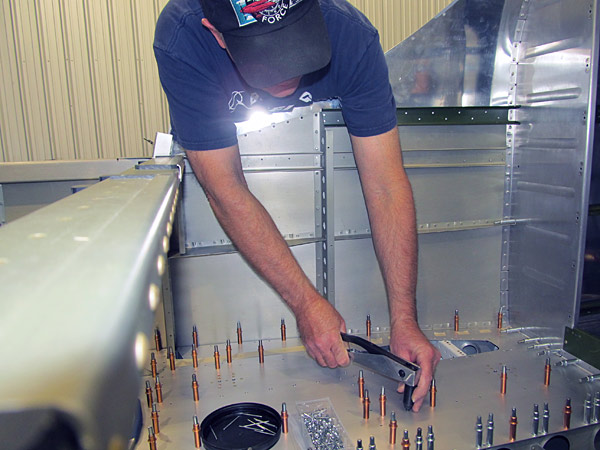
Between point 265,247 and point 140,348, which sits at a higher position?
point 140,348

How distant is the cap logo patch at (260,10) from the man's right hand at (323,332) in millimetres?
668

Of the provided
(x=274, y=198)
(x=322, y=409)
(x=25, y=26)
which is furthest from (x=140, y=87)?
(x=322, y=409)

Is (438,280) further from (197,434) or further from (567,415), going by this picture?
(197,434)

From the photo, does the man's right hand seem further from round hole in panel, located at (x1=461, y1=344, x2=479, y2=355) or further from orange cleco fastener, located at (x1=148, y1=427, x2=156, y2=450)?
round hole in panel, located at (x1=461, y1=344, x2=479, y2=355)

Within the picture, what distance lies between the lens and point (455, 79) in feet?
6.33

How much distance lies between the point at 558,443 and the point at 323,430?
0.74 meters

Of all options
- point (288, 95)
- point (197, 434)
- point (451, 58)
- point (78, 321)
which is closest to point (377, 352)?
point (197, 434)

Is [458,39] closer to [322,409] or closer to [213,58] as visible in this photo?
[213,58]

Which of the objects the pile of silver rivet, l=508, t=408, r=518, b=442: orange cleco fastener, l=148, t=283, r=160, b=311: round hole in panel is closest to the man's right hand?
the pile of silver rivet

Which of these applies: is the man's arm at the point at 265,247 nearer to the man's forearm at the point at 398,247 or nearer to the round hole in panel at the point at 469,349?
the man's forearm at the point at 398,247

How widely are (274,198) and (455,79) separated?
954 millimetres

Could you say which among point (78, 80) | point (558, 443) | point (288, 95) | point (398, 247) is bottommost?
point (558, 443)

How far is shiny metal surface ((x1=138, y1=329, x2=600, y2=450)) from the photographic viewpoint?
1.18 meters

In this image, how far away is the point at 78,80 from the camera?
128 inches
